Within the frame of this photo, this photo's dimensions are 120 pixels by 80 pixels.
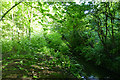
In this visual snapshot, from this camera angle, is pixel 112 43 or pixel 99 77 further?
pixel 112 43

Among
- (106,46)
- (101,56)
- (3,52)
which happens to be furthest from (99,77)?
(3,52)

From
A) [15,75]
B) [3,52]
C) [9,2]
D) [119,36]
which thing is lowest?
[15,75]

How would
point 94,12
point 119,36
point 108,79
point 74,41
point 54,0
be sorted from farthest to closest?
point 74,41
point 119,36
point 94,12
point 108,79
point 54,0

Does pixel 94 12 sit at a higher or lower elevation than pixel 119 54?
higher

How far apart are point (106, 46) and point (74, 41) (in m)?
6.10

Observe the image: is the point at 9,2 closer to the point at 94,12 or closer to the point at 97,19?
the point at 94,12

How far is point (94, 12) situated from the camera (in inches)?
222

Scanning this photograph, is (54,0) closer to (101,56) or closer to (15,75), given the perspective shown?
(15,75)

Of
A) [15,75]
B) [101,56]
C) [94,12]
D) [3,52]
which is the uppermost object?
[94,12]

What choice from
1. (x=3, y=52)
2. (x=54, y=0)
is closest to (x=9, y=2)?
(x=3, y=52)

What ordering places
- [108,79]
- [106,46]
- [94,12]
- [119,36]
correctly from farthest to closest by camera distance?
[106,46], [119,36], [94,12], [108,79]

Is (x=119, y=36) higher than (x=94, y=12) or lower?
lower

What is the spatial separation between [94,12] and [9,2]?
5858 millimetres

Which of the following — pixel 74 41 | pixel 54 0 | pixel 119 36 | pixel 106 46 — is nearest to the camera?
pixel 54 0
